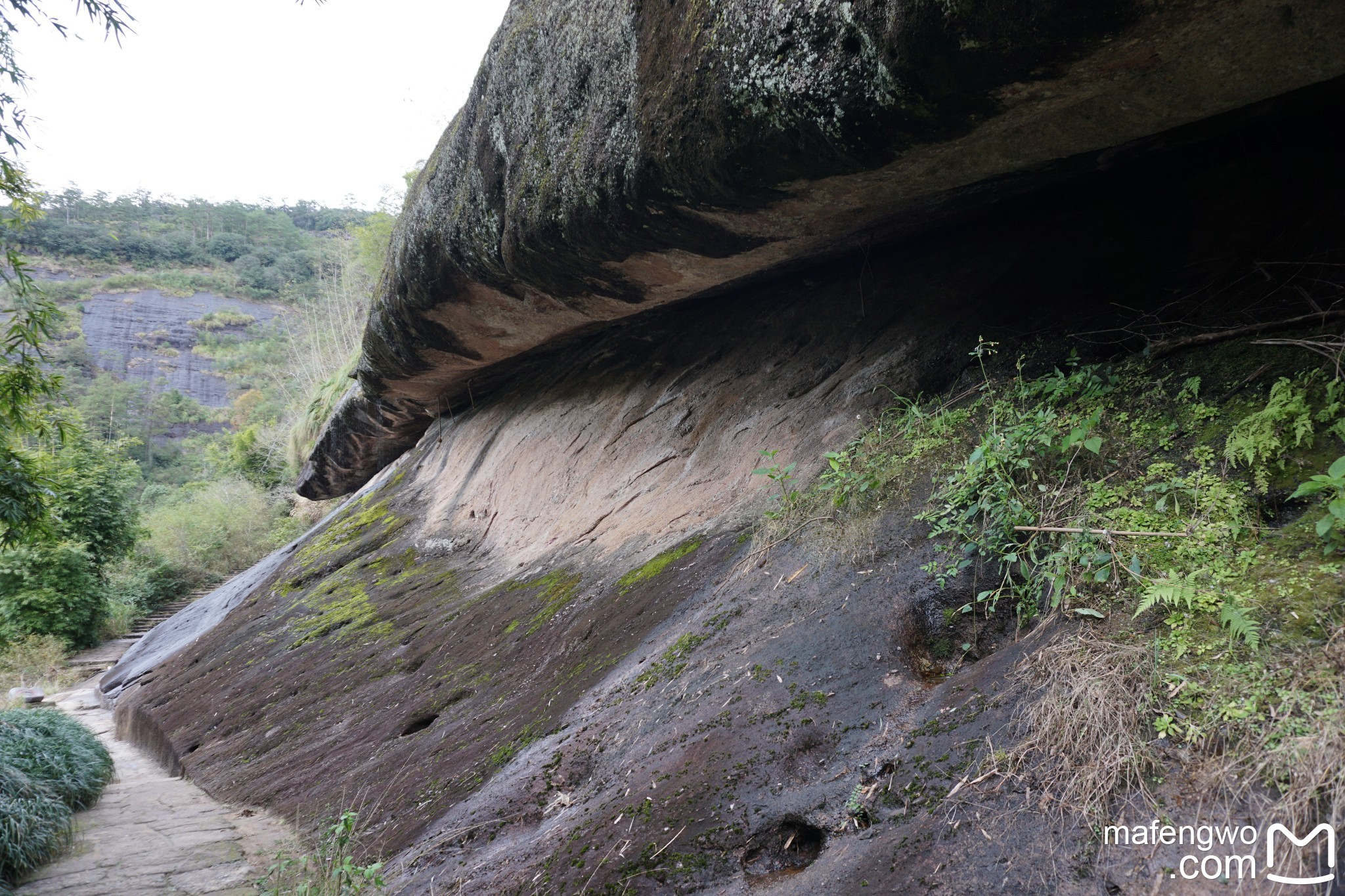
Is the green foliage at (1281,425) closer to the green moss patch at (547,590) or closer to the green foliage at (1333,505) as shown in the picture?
the green foliage at (1333,505)

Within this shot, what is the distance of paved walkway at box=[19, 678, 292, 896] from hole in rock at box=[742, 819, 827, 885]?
10.5 ft

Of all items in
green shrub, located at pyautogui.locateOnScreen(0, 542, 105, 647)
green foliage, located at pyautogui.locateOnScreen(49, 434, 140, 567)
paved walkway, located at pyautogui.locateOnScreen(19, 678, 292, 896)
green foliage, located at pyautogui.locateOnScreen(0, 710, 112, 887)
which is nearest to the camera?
paved walkway, located at pyautogui.locateOnScreen(19, 678, 292, 896)

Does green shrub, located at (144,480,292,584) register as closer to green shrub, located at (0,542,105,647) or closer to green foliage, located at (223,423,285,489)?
green foliage, located at (223,423,285,489)

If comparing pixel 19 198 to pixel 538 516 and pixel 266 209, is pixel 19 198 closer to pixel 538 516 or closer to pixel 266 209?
pixel 538 516

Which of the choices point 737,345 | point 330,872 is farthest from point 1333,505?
point 737,345

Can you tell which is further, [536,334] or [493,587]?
[536,334]

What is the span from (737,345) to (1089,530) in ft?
11.9

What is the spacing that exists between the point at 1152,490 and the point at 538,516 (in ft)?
17.3

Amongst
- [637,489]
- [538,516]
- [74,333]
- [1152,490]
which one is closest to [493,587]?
[538,516]

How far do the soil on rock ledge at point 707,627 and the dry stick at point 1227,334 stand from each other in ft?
1.54

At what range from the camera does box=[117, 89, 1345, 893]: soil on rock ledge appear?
8.44ft

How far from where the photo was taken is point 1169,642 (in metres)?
2.12

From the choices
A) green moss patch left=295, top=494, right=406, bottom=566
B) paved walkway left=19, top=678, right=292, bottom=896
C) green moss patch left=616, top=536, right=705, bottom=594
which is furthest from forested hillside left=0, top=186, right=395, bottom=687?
green moss patch left=616, top=536, right=705, bottom=594

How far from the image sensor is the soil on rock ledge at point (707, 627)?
2.57 metres
